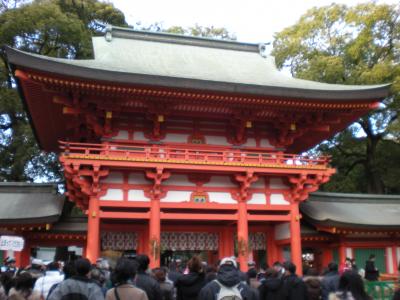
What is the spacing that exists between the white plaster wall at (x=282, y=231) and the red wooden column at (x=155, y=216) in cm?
499

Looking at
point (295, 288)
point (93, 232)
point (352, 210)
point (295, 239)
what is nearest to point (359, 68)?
point (352, 210)

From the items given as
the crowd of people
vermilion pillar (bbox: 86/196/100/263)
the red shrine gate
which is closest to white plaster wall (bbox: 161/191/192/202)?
the red shrine gate

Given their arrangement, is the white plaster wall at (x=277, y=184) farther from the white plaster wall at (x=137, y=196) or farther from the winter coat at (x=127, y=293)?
the winter coat at (x=127, y=293)

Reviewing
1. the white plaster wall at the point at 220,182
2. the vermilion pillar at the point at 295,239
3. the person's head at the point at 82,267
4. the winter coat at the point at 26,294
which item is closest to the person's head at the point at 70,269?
the person's head at the point at 82,267

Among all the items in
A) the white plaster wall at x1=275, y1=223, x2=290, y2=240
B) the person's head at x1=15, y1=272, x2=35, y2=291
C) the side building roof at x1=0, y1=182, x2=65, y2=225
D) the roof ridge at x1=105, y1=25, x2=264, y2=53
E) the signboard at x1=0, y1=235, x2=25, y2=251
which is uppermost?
the roof ridge at x1=105, y1=25, x2=264, y2=53

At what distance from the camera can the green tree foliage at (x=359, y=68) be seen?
28.1 metres

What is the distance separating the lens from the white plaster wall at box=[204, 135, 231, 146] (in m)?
16.7

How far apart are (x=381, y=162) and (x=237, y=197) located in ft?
56.0

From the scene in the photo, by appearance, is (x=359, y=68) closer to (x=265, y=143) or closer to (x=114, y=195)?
(x=265, y=143)

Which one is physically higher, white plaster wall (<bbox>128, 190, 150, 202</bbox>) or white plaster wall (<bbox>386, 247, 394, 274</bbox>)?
white plaster wall (<bbox>128, 190, 150, 202</bbox>)

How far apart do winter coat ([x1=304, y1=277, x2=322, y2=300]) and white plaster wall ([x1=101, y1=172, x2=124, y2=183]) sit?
30.9 ft

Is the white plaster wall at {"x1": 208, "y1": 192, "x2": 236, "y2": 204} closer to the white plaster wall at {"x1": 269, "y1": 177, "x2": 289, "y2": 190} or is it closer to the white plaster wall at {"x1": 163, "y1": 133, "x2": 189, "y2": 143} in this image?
the white plaster wall at {"x1": 269, "y1": 177, "x2": 289, "y2": 190}

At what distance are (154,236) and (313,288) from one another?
27.9 ft

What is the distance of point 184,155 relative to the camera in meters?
15.4
